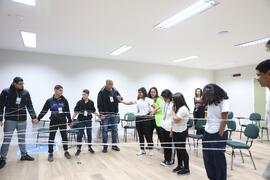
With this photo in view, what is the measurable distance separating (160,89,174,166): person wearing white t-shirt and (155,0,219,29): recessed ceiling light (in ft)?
4.09

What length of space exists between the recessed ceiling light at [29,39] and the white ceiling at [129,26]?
0.12 meters

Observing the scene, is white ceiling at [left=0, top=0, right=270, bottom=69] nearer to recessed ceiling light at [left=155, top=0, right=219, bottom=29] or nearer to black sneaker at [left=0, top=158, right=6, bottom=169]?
recessed ceiling light at [left=155, top=0, right=219, bottom=29]

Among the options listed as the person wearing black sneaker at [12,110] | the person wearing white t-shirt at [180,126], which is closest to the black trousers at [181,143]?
the person wearing white t-shirt at [180,126]

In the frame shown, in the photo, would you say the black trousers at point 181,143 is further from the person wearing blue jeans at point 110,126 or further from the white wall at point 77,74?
the white wall at point 77,74

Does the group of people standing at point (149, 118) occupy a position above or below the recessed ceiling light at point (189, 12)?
below

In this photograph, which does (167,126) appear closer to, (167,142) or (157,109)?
(167,142)

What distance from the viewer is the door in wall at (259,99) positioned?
8.53 metres

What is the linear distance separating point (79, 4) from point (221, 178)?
10.2 feet

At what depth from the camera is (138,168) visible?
389 centimetres

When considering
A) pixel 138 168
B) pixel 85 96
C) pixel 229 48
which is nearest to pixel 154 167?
pixel 138 168

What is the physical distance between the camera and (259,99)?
8.63 meters

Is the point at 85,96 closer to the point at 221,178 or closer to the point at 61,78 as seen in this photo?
the point at 61,78

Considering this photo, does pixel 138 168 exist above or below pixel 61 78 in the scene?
below

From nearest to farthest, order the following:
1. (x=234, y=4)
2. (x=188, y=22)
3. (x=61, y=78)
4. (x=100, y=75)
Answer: (x=234, y=4) < (x=188, y=22) < (x=61, y=78) < (x=100, y=75)
